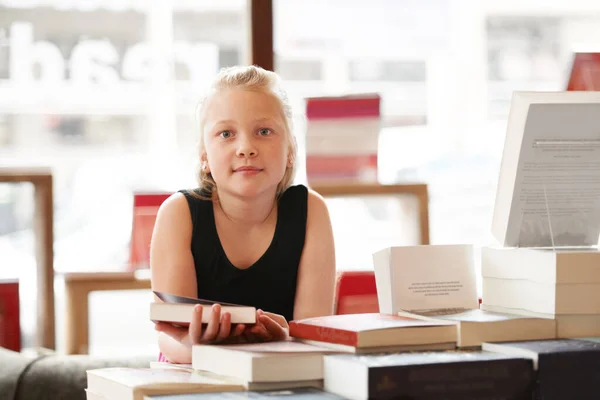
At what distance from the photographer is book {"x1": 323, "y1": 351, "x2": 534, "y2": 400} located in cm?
89

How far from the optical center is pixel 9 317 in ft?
7.23

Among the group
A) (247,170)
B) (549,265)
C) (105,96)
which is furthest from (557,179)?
(105,96)

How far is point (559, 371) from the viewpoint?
0.97 m

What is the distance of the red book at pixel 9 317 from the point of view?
86.7 inches

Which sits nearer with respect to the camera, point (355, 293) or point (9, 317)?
point (9, 317)

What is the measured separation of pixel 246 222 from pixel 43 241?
2.82 feet

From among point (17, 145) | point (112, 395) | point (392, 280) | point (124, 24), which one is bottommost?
point (112, 395)

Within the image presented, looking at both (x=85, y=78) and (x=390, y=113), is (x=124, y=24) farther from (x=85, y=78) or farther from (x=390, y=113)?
(x=390, y=113)

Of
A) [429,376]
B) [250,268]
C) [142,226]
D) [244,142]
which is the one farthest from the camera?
[142,226]

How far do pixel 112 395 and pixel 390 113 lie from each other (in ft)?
6.18

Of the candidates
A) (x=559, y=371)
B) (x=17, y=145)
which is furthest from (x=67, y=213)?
(x=559, y=371)

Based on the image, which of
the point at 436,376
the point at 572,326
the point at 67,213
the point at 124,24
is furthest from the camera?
the point at 124,24

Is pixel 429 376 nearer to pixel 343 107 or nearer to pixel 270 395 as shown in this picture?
pixel 270 395

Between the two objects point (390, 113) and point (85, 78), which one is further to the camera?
point (390, 113)
